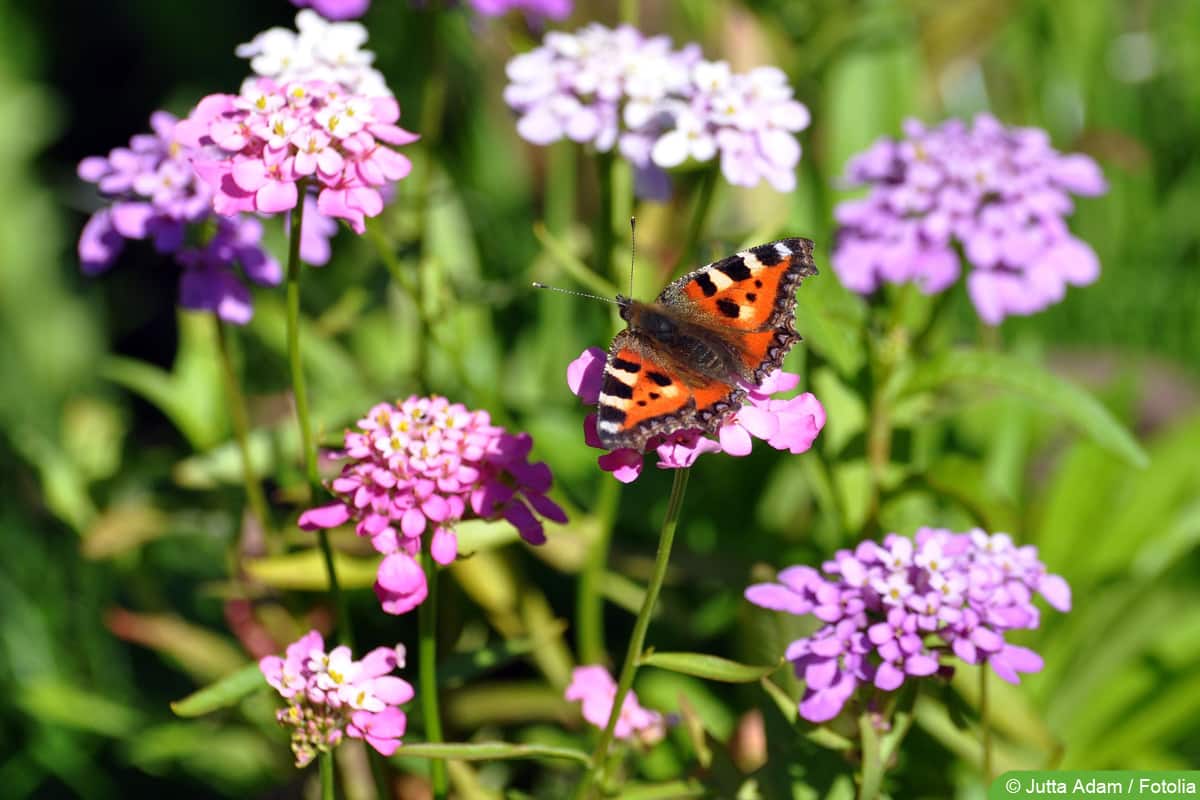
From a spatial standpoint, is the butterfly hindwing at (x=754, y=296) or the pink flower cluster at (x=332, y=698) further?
the butterfly hindwing at (x=754, y=296)

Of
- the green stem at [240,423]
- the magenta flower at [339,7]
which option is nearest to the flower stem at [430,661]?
the green stem at [240,423]

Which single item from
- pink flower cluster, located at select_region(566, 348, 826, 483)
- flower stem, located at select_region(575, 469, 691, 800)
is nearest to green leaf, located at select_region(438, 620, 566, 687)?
flower stem, located at select_region(575, 469, 691, 800)

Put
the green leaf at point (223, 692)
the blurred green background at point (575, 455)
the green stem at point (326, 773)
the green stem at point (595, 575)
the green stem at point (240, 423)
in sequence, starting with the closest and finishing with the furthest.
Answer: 1. the green stem at point (326, 773)
2. the green leaf at point (223, 692)
3. the green stem at point (240, 423)
4. the green stem at point (595, 575)
5. the blurred green background at point (575, 455)

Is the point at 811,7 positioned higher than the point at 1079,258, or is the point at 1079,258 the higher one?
the point at 811,7

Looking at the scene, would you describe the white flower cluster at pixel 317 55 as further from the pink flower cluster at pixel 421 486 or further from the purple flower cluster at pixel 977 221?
the purple flower cluster at pixel 977 221

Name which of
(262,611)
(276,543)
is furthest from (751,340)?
(262,611)

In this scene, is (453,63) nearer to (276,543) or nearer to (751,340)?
(276,543)
